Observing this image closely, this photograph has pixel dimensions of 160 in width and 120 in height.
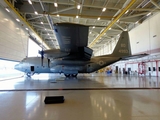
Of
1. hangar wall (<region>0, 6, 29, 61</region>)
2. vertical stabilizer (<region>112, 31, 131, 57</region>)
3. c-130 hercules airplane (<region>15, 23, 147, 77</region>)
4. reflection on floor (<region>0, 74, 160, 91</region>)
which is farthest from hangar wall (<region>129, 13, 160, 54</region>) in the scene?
hangar wall (<region>0, 6, 29, 61</region>)

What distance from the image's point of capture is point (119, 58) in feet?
44.0

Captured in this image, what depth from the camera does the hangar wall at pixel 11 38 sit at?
13323mm

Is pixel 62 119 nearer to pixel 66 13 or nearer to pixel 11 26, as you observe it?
pixel 66 13

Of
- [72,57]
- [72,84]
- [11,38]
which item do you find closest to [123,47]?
[72,57]

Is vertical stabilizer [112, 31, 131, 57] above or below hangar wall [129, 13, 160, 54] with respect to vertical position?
below

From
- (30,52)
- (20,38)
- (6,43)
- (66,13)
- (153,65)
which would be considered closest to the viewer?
(6,43)

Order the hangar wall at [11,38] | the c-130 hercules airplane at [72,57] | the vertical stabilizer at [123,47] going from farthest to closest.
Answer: the vertical stabilizer at [123,47] → the hangar wall at [11,38] → the c-130 hercules airplane at [72,57]

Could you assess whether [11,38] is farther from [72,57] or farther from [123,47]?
[123,47]

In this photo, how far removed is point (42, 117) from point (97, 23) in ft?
65.9

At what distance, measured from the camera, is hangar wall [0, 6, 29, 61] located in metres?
13.3

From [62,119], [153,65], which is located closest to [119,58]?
[153,65]

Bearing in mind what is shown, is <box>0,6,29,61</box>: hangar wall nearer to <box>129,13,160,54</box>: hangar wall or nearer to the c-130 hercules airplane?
the c-130 hercules airplane

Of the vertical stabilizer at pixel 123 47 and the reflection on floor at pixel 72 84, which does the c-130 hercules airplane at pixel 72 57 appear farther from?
the reflection on floor at pixel 72 84

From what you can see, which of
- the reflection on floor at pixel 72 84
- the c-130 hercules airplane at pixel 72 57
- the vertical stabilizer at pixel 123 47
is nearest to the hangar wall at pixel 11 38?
the c-130 hercules airplane at pixel 72 57
